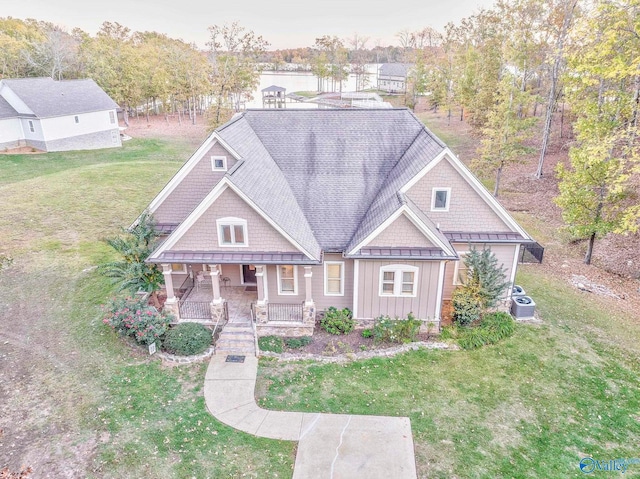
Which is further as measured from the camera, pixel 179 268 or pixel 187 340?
pixel 179 268

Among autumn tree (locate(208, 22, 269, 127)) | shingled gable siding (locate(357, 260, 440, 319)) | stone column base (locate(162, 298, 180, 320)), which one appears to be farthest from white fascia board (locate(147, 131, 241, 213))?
autumn tree (locate(208, 22, 269, 127))

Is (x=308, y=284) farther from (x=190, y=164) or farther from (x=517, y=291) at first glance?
(x=517, y=291)

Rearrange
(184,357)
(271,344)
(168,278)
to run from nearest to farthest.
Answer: (184,357) < (271,344) < (168,278)

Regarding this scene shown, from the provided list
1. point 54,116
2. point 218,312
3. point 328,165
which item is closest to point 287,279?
point 218,312

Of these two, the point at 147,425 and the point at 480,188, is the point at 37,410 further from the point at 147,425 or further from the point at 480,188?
the point at 480,188

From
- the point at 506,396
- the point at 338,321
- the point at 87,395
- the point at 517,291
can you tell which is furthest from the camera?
the point at 517,291

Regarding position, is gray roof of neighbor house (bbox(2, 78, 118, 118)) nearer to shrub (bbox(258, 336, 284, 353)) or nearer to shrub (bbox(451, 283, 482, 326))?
shrub (bbox(258, 336, 284, 353))

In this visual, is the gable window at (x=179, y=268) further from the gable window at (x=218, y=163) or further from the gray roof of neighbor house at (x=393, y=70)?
the gray roof of neighbor house at (x=393, y=70)

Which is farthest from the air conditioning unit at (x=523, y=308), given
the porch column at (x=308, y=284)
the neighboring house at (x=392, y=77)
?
the neighboring house at (x=392, y=77)
